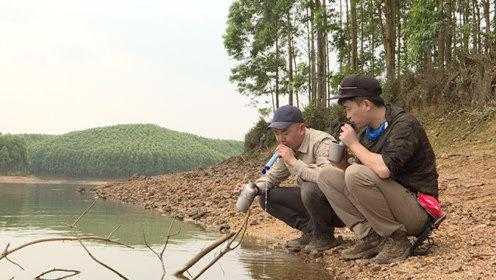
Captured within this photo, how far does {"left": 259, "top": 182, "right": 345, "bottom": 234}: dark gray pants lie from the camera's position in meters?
6.71

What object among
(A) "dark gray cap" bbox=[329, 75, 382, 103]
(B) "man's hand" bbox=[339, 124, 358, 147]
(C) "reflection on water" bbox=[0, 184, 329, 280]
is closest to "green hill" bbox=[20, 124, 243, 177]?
(C) "reflection on water" bbox=[0, 184, 329, 280]

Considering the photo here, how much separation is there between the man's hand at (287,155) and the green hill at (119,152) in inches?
3558

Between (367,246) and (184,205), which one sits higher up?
(367,246)

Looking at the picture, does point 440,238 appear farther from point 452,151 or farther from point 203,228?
point 452,151

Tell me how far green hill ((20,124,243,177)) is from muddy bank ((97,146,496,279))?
82.7m

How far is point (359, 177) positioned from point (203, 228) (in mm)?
5288

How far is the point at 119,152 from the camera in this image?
10788 centimetres

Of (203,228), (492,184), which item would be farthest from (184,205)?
(492,184)

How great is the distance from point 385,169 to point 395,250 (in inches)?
32.6

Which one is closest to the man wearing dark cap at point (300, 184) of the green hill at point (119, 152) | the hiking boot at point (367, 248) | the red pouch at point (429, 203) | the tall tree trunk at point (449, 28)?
the hiking boot at point (367, 248)

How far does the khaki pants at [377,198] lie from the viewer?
561cm

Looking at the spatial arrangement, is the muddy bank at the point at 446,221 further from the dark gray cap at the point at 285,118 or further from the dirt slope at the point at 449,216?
the dark gray cap at the point at 285,118

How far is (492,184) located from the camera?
35.1 feet

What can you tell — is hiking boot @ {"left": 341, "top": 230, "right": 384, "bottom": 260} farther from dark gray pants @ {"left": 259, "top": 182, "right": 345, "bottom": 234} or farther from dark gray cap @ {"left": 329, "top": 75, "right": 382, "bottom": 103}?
dark gray cap @ {"left": 329, "top": 75, "right": 382, "bottom": 103}
